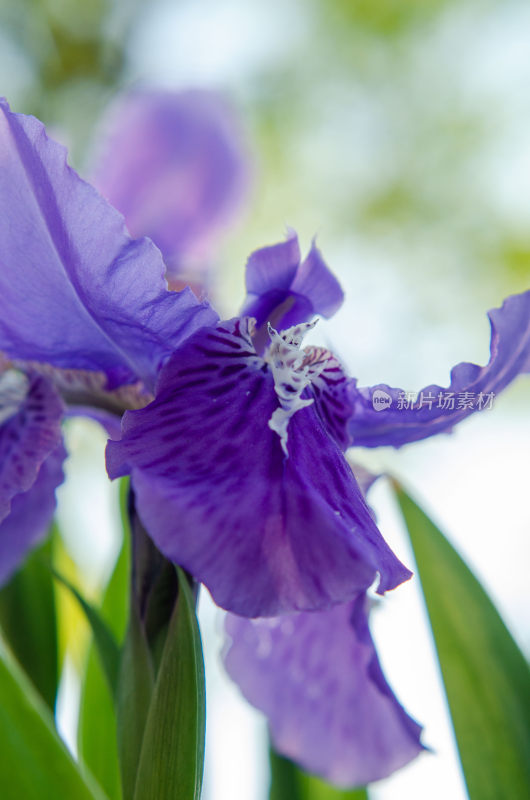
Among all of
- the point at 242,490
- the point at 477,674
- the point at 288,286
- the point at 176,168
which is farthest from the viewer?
the point at 176,168

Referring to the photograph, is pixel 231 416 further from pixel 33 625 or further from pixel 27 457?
pixel 33 625

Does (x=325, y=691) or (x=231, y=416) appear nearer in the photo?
(x=231, y=416)

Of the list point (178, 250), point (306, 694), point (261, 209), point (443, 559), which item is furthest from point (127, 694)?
point (261, 209)

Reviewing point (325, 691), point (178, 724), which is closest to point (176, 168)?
point (325, 691)

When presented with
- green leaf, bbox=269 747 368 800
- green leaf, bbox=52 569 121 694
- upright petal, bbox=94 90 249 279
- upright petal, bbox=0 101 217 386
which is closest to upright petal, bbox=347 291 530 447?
upright petal, bbox=0 101 217 386

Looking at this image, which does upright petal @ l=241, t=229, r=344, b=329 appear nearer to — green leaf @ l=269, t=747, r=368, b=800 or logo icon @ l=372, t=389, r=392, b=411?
logo icon @ l=372, t=389, r=392, b=411
